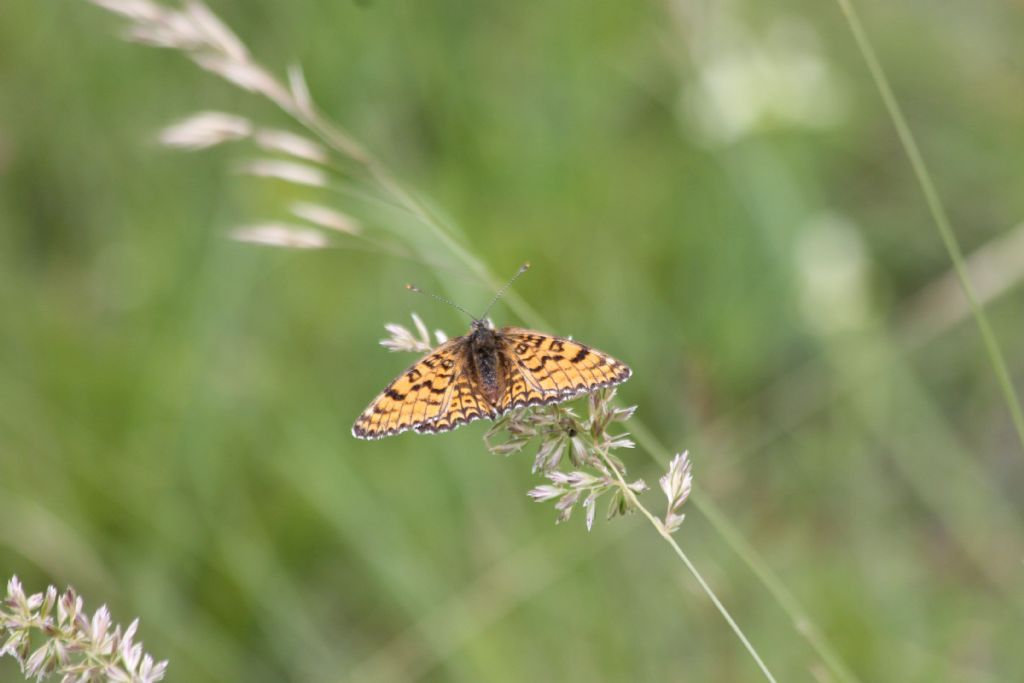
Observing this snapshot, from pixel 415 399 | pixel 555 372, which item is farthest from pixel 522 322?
pixel 555 372

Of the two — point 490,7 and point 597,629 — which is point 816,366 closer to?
point 597,629

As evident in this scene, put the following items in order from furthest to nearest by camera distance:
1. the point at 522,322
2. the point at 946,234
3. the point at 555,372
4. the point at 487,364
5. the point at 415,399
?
the point at 522,322
the point at 487,364
the point at 415,399
the point at 555,372
the point at 946,234

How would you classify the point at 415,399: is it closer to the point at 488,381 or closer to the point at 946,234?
the point at 488,381

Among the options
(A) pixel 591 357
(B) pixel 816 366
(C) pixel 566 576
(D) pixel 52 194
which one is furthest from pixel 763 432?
(D) pixel 52 194

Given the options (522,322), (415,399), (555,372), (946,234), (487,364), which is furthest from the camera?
(522,322)

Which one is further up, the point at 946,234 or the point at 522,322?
the point at 522,322

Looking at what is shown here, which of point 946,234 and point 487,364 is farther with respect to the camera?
point 487,364

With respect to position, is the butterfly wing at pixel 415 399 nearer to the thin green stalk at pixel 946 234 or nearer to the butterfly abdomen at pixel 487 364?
the butterfly abdomen at pixel 487 364
